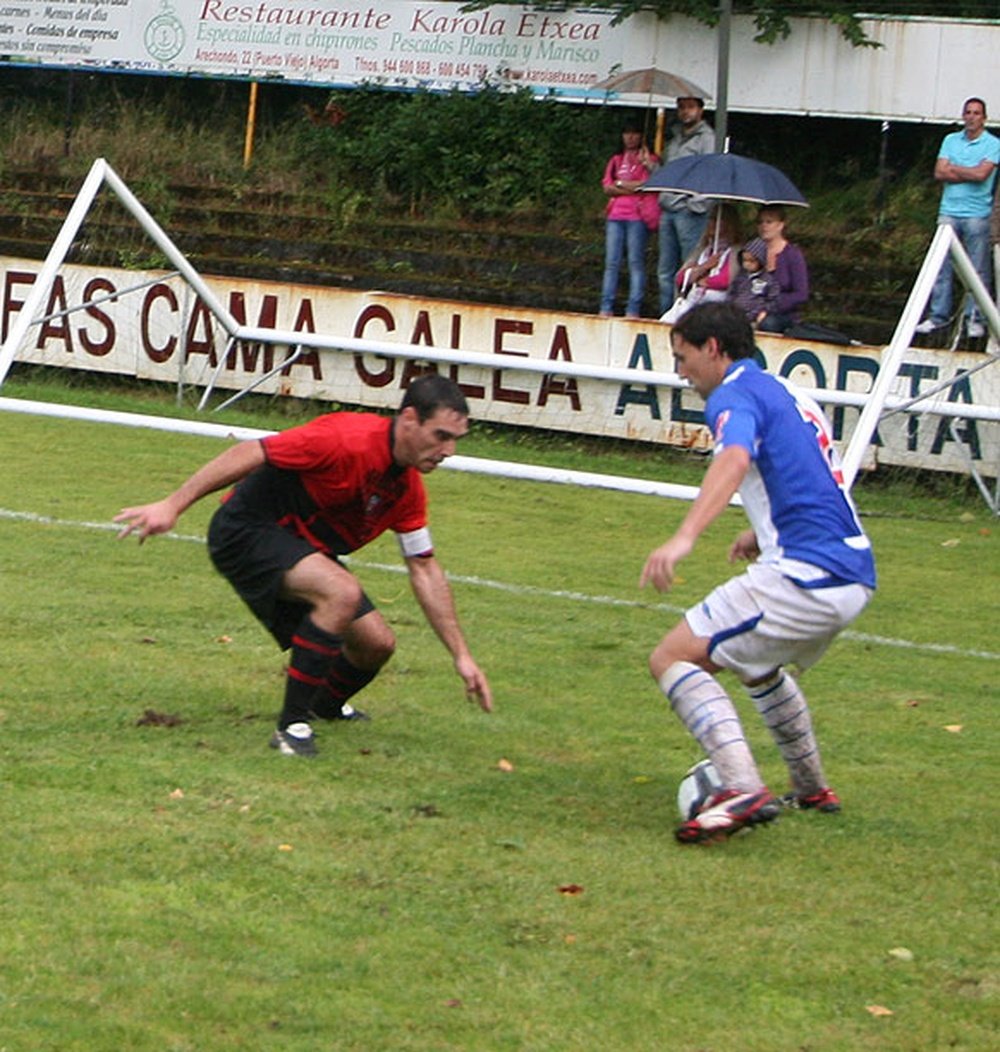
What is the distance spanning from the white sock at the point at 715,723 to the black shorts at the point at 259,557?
132 cm

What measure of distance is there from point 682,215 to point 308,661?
10.7 m

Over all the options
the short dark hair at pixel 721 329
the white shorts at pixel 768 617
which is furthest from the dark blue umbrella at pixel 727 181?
the white shorts at pixel 768 617

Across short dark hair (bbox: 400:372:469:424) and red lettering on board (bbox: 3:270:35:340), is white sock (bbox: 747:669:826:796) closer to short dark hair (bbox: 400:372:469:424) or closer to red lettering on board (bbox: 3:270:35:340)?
short dark hair (bbox: 400:372:469:424)

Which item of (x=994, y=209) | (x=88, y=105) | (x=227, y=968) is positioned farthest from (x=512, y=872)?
(x=88, y=105)

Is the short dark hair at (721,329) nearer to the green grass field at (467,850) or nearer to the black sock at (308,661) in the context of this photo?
the green grass field at (467,850)

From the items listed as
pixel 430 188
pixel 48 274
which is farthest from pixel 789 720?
pixel 430 188

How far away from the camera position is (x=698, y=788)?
5.81m

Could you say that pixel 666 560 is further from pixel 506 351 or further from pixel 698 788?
pixel 506 351

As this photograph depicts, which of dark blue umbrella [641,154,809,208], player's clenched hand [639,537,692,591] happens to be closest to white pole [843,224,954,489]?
dark blue umbrella [641,154,809,208]

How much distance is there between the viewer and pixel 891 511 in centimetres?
1309

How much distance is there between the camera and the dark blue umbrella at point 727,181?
47.7 feet

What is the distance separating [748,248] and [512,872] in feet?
32.5

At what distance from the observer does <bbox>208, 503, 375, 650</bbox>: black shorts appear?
21.3 ft

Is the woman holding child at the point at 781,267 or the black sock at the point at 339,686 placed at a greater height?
the woman holding child at the point at 781,267
